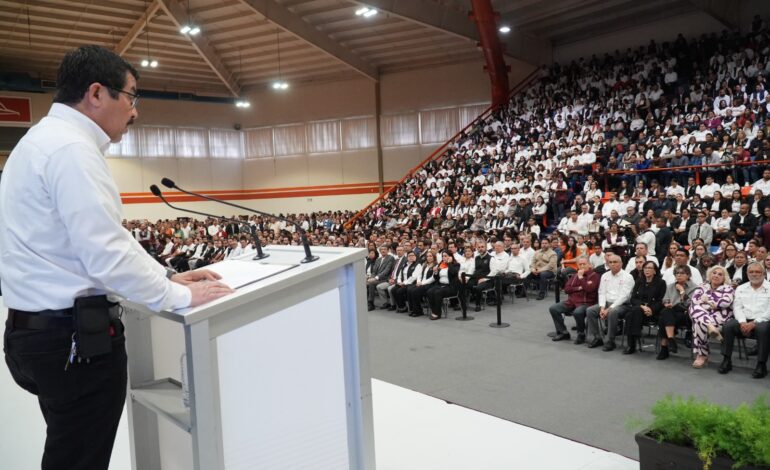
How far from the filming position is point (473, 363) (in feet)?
18.1

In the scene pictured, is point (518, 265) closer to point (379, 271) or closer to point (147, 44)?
point (379, 271)

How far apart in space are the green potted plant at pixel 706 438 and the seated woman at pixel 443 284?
5453mm

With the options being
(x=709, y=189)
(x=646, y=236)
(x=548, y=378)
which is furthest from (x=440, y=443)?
(x=709, y=189)

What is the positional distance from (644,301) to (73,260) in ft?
18.2

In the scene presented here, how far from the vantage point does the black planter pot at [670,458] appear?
221cm

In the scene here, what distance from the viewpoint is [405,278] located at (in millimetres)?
8945

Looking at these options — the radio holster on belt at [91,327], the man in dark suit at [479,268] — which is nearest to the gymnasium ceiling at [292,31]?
the man in dark suit at [479,268]

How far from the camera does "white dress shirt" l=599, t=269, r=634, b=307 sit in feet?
19.4

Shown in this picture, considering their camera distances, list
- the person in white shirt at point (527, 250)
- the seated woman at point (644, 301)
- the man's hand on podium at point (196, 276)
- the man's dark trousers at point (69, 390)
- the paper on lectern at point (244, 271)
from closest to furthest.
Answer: the man's dark trousers at point (69, 390)
the paper on lectern at point (244, 271)
the man's hand on podium at point (196, 276)
the seated woman at point (644, 301)
the person in white shirt at point (527, 250)

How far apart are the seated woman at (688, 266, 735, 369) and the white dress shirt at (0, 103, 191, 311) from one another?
5071 millimetres

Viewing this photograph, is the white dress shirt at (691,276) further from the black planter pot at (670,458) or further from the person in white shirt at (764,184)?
the person in white shirt at (764,184)

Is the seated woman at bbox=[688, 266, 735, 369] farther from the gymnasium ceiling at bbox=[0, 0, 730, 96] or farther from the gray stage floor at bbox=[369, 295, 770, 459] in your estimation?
the gymnasium ceiling at bbox=[0, 0, 730, 96]

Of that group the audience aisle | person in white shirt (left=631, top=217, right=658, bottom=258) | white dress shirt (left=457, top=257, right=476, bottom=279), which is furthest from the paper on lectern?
person in white shirt (left=631, top=217, right=658, bottom=258)

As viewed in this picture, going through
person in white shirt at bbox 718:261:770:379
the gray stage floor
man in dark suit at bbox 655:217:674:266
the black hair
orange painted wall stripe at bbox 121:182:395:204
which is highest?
orange painted wall stripe at bbox 121:182:395:204
